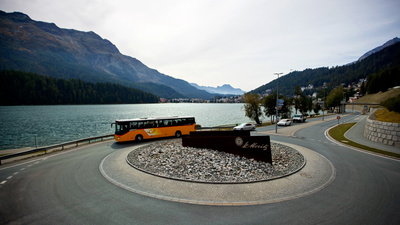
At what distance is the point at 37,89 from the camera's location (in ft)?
466

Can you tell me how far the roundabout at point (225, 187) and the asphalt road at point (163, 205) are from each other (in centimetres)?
40

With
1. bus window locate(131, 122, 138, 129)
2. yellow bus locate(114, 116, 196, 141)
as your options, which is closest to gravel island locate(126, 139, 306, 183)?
yellow bus locate(114, 116, 196, 141)

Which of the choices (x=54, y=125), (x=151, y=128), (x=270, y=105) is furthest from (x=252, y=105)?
(x=54, y=125)

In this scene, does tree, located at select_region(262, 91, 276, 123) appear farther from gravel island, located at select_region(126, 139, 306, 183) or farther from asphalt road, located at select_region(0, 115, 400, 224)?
asphalt road, located at select_region(0, 115, 400, 224)

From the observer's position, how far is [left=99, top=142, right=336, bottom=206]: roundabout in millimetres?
8664

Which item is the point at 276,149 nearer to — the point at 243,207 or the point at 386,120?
the point at 243,207

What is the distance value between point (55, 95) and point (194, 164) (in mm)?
183331

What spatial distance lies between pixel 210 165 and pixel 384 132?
73.3ft

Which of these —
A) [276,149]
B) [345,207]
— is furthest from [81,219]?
[276,149]

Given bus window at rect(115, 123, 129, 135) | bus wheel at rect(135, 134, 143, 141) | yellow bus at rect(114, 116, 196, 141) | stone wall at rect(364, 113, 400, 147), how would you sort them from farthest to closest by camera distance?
bus wheel at rect(135, 134, 143, 141), yellow bus at rect(114, 116, 196, 141), bus window at rect(115, 123, 129, 135), stone wall at rect(364, 113, 400, 147)

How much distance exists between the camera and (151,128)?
25.0 metres

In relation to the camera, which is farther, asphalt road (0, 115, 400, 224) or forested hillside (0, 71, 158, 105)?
forested hillside (0, 71, 158, 105)

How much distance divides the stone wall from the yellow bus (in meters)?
24.4

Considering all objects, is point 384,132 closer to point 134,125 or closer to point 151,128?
point 151,128
